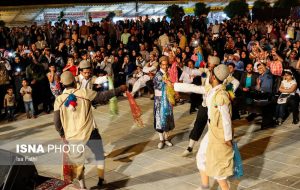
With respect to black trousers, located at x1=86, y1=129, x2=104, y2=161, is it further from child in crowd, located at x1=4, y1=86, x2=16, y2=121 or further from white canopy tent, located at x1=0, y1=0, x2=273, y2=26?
white canopy tent, located at x1=0, y1=0, x2=273, y2=26

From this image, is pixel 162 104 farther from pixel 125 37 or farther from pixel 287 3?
pixel 287 3

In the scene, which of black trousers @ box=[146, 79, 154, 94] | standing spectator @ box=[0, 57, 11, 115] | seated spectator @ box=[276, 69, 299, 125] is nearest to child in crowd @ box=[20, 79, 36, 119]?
standing spectator @ box=[0, 57, 11, 115]

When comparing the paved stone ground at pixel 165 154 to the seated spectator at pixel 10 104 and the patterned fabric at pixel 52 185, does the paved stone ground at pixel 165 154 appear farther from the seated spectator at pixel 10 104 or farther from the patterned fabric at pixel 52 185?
the patterned fabric at pixel 52 185

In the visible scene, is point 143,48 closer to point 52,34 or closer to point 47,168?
point 52,34

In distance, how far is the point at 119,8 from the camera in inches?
1161

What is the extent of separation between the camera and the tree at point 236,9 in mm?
29219

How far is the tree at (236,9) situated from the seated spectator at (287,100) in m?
19.9

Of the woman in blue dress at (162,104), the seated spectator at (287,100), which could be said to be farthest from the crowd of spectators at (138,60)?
the woman in blue dress at (162,104)

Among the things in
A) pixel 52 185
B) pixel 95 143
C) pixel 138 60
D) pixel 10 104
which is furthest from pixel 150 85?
pixel 52 185

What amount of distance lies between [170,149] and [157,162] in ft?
2.32

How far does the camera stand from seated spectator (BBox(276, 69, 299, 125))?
9922 mm

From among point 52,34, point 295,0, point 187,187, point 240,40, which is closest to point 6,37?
point 52,34

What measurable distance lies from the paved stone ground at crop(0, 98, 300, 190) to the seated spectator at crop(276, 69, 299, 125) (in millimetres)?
230

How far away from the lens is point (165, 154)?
820 cm
